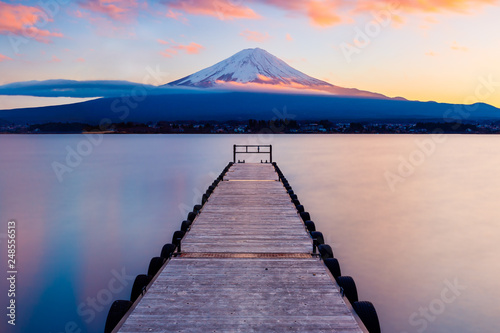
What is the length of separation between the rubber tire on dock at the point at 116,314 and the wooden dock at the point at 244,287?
0.10 m

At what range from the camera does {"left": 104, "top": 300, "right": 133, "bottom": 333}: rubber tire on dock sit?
466cm

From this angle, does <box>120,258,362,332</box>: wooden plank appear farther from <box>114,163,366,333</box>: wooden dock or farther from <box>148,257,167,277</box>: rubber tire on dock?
<box>148,257,167,277</box>: rubber tire on dock

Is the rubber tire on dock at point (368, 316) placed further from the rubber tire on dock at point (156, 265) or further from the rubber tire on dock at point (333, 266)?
the rubber tire on dock at point (156, 265)

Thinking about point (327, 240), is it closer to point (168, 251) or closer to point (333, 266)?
point (333, 266)

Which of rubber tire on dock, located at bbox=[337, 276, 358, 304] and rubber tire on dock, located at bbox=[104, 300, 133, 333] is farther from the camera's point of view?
rubber tire on dock, located at bbox=[337, 276, 358, 304]

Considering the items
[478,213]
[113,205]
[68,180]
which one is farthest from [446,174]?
[68,180]

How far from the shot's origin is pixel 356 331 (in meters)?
4.35

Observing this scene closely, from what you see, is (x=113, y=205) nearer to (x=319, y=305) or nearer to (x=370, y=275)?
(x=370, y=275)

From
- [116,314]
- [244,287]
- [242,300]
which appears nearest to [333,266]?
[244,287]

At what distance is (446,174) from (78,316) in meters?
31.1

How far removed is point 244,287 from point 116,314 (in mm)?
1669

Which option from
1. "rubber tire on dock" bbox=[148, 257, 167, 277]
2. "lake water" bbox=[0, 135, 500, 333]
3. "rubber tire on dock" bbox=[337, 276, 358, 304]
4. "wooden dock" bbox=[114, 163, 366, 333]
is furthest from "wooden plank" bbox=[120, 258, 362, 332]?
"lake water" bbox=[0, 135, 500, 333]

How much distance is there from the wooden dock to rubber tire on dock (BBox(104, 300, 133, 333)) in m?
0.10

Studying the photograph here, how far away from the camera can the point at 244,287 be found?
5566mm
